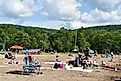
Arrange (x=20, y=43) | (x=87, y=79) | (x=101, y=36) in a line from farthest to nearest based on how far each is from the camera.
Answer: (x=101, y=36)
(x=20, y=43)
(x=87, y=79)

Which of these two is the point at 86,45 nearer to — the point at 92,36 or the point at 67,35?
the point at 67,35

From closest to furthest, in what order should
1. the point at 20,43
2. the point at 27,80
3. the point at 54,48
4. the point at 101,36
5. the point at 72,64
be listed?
the point at 27,80, the point at 72,64, the point at 20,43, the point at 54,48, the point at 101,36

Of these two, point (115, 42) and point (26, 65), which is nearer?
point (26, 65)

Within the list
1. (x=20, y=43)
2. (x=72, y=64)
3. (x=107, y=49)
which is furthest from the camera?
(x=107, y=49)

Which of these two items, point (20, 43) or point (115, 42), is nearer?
point (20, 43)

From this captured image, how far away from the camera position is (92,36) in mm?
154750

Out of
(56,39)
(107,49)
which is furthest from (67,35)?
(107,49)

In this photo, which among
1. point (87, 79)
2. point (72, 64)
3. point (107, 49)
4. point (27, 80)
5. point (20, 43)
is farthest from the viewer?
point (107, 49)

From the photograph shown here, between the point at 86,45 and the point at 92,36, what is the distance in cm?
2239

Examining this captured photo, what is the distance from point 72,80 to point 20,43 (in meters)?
97.6

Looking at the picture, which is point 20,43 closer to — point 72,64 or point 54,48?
point 54,48

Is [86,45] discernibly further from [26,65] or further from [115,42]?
[26,65]

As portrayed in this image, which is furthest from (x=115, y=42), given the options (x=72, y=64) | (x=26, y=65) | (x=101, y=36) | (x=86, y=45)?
(x=26, y=65)

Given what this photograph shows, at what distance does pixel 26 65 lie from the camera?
2638cm
